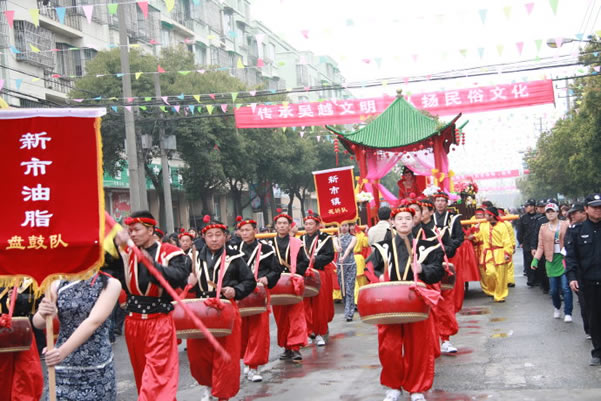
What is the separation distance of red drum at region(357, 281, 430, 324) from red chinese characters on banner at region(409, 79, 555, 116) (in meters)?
15.1

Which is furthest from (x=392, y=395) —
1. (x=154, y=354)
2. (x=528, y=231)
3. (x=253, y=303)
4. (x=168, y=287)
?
(x=528, y=231)

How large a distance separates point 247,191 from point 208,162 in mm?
17849

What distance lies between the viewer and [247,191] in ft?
149

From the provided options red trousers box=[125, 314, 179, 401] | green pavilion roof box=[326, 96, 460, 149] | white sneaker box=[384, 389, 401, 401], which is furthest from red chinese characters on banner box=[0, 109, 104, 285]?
green pavilion roof box=[326, 96, 460, 149]

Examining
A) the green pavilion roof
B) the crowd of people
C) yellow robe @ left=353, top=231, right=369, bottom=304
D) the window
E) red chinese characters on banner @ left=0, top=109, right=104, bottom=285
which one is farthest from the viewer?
the window

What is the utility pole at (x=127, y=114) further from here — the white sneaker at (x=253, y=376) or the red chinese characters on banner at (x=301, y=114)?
the white sneaker at (x=253, y=376)

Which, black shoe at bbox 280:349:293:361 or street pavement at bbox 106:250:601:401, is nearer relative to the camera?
street pavement at bbox 106:250:601:401

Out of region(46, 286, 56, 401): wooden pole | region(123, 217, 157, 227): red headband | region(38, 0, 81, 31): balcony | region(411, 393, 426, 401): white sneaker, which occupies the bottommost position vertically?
region(411, 393, 426, 401): white sneaker

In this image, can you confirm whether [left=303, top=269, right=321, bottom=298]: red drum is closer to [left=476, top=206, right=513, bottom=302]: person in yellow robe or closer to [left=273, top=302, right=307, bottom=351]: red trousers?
[left=273, top=302, right=307, bottom=351]: red trousers

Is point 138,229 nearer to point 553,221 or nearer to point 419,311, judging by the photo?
point 419,311

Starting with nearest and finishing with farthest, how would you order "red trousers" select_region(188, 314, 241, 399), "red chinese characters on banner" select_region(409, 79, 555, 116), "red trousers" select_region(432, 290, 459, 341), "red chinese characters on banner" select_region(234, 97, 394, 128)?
"red trousers" select_region(188, 314, 241, 399)
"red trousers" select_region(432, 290, 459, 341)
"red chinese characters on banner" select_region(409, 79, 555, 116)
"red chinese characters on banner" select_region(234, 97, 394, 128)

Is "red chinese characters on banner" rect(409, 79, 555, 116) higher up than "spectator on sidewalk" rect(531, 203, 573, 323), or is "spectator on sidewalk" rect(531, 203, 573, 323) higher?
"red chinese characters on banner" rect(409, 79, 555, 116)

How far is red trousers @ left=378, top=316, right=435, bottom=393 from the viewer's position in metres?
6.76

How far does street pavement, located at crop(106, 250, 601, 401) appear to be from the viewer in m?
7.10
